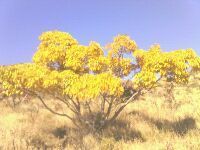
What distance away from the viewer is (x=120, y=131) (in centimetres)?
2109

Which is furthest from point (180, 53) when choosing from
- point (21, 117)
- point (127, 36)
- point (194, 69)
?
point (21, 117)

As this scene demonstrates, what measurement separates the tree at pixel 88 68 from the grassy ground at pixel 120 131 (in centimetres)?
179

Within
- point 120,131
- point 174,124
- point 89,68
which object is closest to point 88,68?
point 89,68

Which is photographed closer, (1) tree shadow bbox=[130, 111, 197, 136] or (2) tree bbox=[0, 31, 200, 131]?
(2) tree bbox=[0, 31, 200, 131]

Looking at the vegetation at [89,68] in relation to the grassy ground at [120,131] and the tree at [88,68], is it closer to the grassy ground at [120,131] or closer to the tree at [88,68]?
the tree at [88,68]

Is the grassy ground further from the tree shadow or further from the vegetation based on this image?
the vegetation

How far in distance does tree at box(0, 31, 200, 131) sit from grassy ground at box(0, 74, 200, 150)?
179 cm

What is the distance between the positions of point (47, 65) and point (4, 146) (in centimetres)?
510

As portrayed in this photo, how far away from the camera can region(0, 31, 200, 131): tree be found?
16.8 metres

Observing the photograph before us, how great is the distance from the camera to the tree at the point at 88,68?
16844 mm

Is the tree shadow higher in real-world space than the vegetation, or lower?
lower

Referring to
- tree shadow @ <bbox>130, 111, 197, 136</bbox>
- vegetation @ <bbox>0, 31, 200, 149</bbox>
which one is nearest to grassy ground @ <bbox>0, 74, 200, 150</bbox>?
tree shadow @ <bbox>130, 111, 197, 136</bbox>

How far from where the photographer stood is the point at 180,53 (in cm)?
1822

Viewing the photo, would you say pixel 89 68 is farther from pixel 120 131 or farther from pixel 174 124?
pixel 174 124
